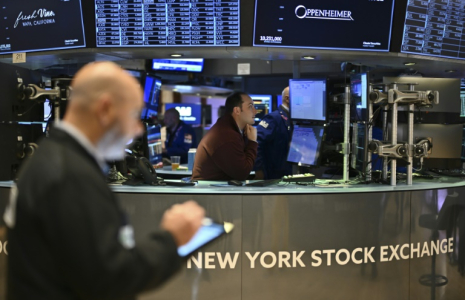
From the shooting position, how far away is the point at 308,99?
468cm

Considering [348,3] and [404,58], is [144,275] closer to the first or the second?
[348,3]

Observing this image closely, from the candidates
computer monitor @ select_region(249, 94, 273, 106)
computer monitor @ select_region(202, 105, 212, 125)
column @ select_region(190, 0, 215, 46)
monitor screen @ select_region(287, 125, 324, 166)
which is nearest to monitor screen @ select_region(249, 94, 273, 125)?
computer monitor @ select_region(249, 94, 273, 106)

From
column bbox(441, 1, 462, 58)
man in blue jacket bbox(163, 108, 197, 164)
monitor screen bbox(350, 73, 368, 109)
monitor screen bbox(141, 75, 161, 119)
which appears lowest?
man in blue jacket bbox(163, 108, 197, 164)

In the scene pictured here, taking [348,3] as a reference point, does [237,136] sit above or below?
below

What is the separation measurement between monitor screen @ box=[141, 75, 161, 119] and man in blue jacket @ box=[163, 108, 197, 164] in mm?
1923

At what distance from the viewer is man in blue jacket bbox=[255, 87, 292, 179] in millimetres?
5531

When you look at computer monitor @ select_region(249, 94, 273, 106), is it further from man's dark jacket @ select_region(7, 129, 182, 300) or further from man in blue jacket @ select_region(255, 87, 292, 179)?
man's dark jacket @ select_region(7, 129, 182, 300)

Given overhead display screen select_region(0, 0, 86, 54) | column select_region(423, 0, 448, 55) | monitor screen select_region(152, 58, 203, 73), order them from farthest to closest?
monitor screen select_region(152, 58, 203, 73) → column select_region(423, 0, 448, 55) → overhead display screen select_region(0, 0, 86, 54)

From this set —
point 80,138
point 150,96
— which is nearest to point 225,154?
point 150,96

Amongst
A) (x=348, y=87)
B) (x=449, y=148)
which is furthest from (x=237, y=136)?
(x=449, y=148)

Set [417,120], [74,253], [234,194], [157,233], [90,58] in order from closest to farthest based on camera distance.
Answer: [74,253], [157,233], [234,194], [417,120], [90,58]

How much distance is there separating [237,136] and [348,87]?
0.91 m

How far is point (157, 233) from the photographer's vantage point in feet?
5.11

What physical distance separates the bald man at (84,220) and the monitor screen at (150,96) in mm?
3927
